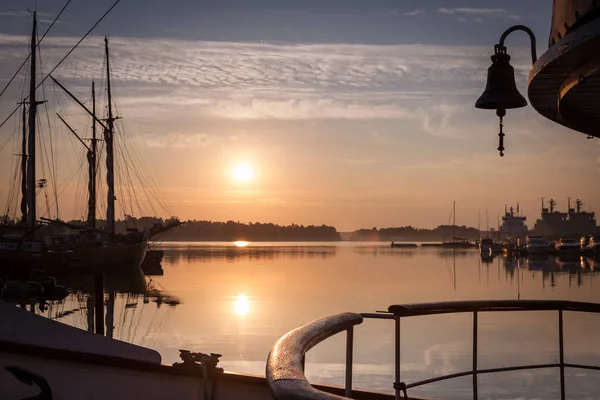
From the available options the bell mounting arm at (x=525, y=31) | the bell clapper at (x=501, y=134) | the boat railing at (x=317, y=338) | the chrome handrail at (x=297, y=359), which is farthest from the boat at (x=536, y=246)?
the chrome handrail at (x=297, y=359)

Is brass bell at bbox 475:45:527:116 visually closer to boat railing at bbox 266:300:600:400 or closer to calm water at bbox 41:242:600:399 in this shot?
boat railing at bbox 266:300:600:400

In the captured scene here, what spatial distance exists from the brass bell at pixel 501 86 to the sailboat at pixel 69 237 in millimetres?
38612

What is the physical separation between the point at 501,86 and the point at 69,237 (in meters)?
62.2

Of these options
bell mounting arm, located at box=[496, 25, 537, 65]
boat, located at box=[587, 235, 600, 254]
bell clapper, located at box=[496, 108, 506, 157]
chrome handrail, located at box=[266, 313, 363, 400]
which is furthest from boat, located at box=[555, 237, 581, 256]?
chrome handrail, located at box=[266, 313, 363, 400]

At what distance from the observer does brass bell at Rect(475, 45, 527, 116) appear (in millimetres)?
5152

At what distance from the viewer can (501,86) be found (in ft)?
17.0

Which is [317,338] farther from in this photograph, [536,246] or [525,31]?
Answer: [536,246]

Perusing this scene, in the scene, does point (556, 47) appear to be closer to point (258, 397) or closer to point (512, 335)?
point (258, 397)

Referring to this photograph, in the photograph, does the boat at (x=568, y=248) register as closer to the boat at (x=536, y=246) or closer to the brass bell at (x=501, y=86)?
the boat at (x=536, y=246)

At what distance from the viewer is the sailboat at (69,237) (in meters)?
48.8

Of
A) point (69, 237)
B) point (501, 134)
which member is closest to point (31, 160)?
point (69, 237)

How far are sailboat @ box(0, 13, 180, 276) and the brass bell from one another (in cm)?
3861

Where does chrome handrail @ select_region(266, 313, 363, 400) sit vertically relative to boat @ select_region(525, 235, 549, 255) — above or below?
below

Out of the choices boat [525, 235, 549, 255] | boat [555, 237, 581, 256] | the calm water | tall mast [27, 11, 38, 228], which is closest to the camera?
the calm water
